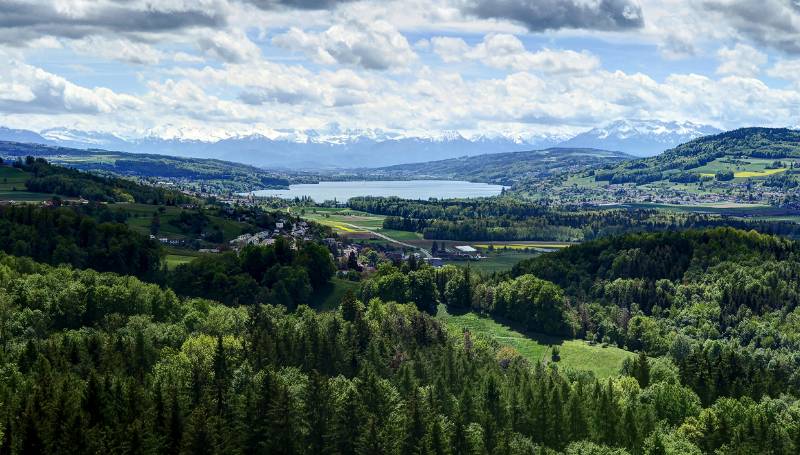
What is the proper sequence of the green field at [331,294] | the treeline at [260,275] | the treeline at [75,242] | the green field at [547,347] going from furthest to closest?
the green field at [331,294] → the treeline at [260,275] → the treeline at [75,242] → the green field at [547,347]

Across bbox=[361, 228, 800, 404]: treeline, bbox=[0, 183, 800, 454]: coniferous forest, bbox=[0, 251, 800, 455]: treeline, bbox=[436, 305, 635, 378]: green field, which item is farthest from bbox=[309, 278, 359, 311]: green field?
bbox=[0, 251, 800, 455]: treeline

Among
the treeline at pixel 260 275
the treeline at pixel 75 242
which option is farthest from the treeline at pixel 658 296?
the treeline at pixel 75 242

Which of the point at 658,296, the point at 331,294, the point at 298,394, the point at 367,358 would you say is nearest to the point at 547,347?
the point at 658,296

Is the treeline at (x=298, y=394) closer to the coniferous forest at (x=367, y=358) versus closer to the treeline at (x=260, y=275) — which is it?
the coniferous forest at (x=367, y=358)

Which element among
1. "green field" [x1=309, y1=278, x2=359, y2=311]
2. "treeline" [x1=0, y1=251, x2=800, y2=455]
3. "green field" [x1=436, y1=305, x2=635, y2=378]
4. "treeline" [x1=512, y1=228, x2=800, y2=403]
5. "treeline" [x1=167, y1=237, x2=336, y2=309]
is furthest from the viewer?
"green field" [x1=309, y1=278, x2=359, y2=311]

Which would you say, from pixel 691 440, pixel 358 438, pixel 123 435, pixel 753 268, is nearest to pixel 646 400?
pixel 691 440

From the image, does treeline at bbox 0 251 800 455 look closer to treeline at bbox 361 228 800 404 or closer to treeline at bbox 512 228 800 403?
treeline at bbox 512 228 800 403

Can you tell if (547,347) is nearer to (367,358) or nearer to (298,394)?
(367,358)
